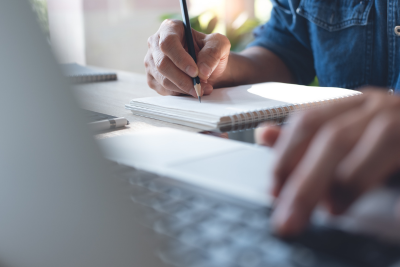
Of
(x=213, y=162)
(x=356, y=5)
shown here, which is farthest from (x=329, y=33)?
(x=213, y=162)

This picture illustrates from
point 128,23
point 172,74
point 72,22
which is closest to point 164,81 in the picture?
point 172,74

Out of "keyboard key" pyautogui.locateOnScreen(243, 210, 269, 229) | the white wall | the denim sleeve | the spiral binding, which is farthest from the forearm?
the white wall

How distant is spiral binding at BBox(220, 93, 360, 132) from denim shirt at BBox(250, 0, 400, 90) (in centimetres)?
50

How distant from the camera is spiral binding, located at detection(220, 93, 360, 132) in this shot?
1.69 ft

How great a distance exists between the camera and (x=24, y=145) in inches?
7.8

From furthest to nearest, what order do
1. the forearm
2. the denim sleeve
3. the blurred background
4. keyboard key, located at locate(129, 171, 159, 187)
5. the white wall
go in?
1. the blurred background
2. the white wall
3. the denim sleeve
4. the forearm
5. keyboard key, located at locate(129, 171, 159, 187)

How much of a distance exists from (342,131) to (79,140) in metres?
0.16

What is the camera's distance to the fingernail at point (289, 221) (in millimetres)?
206

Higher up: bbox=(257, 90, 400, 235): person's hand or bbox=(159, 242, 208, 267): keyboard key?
bbox=(257, 90, 400, 235): person's hand

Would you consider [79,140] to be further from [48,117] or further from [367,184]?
[367,184]

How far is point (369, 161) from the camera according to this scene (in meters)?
0.23

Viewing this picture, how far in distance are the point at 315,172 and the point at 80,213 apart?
128 millimetres

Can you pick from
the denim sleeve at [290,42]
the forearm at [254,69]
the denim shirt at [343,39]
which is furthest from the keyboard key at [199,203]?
the denim sleeve at [290,42]

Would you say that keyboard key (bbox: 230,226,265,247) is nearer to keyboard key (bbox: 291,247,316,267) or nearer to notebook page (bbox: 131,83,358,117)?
keyboard key (bbox: 291,247,316,267)
